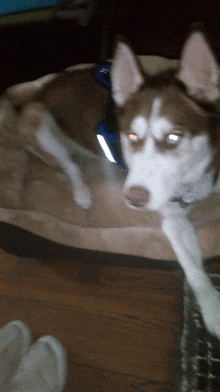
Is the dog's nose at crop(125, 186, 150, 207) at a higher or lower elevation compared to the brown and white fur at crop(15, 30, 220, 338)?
lower

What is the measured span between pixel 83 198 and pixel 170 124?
38.5 inches

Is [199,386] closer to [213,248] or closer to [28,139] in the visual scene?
[213,248]

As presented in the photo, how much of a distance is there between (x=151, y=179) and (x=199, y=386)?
3.73ft

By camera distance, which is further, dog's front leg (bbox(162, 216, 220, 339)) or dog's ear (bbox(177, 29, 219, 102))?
dog's front leg (bbox(162, 216, 220, 339))

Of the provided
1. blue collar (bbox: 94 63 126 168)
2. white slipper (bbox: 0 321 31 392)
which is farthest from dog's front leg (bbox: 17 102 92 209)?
white slipper (bbox: 0 321 31 392)

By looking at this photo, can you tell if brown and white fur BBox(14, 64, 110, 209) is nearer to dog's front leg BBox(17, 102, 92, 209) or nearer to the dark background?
dog's front leg BBox(17, 102, 92, 209)

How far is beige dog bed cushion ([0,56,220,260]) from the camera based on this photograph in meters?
1.91

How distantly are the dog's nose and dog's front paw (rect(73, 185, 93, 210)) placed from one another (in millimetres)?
742

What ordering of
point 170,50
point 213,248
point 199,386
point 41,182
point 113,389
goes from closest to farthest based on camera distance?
point 199,386 < point 113,389 < point 213,248 < point 41,182 < point 170,50

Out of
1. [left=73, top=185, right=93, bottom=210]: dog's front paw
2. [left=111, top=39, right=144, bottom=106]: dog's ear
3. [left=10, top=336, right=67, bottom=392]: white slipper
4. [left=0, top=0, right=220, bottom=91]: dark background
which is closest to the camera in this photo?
[left=111, top=39, right=144, bottom=106]: dog's ear

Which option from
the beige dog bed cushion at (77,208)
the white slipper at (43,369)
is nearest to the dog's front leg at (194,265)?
the beige dog bed cushion at (77,208)

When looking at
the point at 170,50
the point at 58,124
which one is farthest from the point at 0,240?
the point at 170,50

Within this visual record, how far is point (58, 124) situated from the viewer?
2256 millimetres

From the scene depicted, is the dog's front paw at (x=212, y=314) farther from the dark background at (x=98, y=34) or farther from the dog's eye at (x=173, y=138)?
the dark background at (x=98, y=34)
